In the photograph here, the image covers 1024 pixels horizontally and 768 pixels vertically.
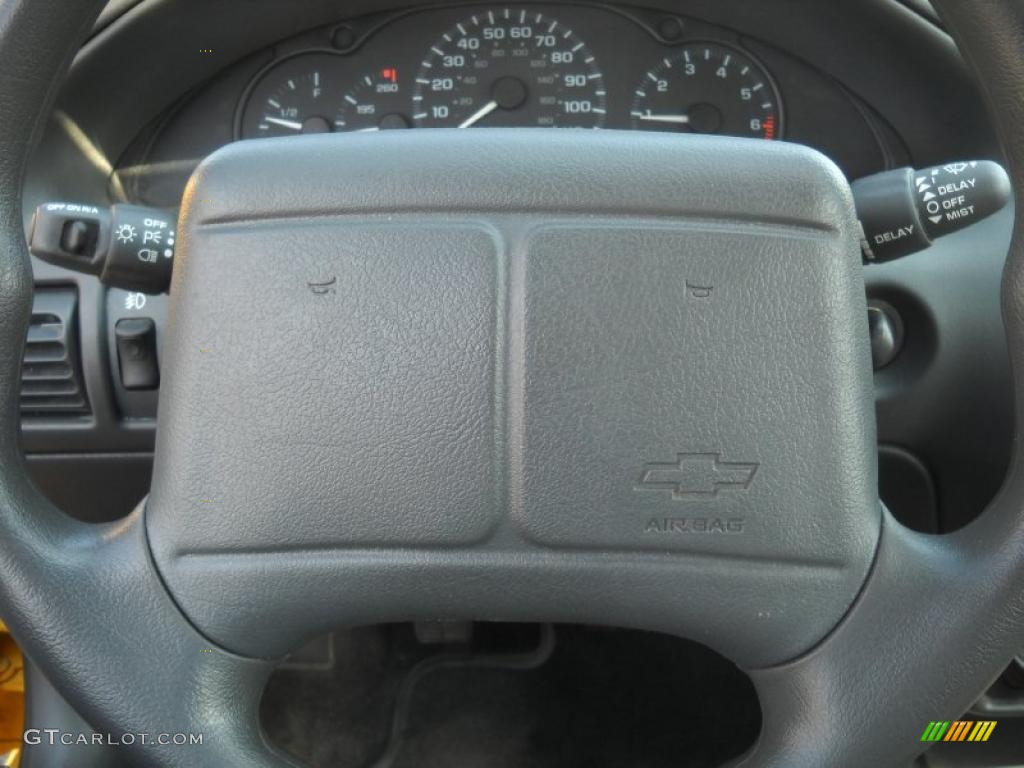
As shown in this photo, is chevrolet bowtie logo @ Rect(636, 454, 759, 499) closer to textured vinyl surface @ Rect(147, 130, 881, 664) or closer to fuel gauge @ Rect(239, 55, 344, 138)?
textured vinyl surface @ Rect(147, 130, 881, 664)

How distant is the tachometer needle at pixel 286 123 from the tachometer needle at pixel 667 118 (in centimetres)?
48

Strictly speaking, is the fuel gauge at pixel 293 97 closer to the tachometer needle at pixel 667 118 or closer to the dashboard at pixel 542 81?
the dashboard at pixel 542 81

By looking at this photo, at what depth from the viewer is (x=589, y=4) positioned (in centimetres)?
161

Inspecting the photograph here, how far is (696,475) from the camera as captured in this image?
3.07 feet

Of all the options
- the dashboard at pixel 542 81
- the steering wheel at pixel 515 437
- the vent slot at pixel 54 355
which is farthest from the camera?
the dashboard at pixel 542 81

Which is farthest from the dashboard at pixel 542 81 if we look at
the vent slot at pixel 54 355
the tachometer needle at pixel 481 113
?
the vent slot at pixel 54 355

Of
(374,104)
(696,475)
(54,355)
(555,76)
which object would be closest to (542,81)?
(555,76)

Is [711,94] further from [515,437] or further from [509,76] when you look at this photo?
[515,437]

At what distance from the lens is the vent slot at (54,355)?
4.64 ft

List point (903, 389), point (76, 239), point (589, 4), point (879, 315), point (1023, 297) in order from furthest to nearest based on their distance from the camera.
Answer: point (589, 4)
point (903, 389)
point (879, 315)
point (76, 239)
point (1023, 297)

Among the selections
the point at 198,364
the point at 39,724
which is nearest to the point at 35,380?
the point at 39,724

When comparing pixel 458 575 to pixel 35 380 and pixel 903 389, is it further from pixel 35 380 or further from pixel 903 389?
pixel 35 380

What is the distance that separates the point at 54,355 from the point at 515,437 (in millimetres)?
748

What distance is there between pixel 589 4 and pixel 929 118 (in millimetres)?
479
